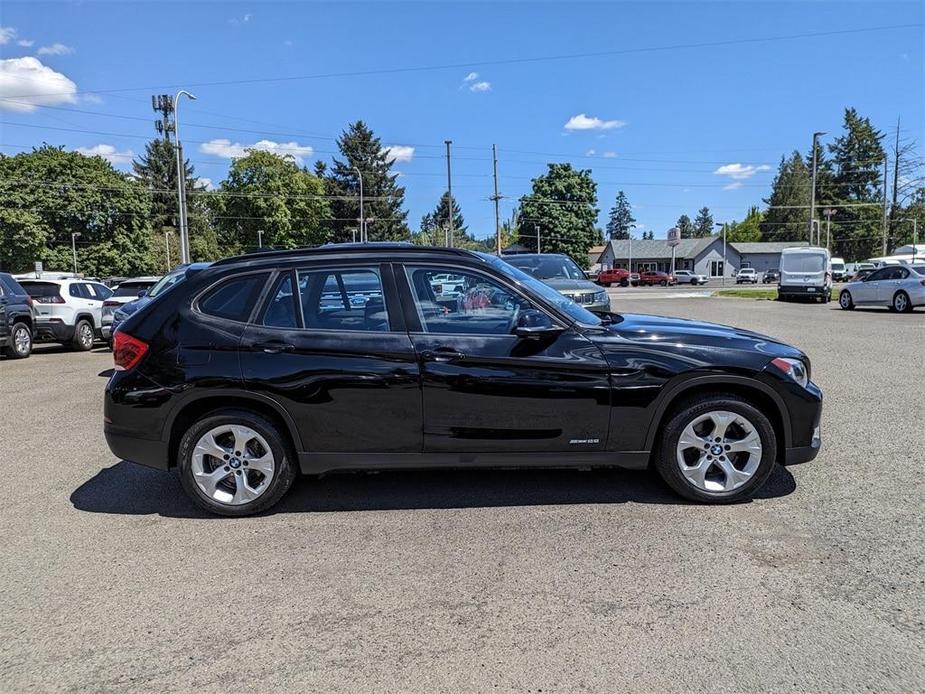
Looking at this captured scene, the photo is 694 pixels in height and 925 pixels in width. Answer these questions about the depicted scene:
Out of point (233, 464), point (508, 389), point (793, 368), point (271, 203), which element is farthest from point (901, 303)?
point (271, 203)

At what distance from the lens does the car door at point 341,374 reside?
13.3 ft

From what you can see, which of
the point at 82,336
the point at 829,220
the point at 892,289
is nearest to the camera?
the point at 82,336

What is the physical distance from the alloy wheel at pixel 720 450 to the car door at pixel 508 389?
Answer: 592mm

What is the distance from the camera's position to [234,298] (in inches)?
167

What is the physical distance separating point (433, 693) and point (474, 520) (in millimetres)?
1631

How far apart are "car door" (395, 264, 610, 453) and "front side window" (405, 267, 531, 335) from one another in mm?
19

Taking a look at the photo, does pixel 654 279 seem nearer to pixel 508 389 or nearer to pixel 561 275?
pixel 561 275

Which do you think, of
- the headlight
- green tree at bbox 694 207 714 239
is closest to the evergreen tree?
green tree at bbox 694 207 714 239

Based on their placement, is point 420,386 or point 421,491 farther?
point 421,491

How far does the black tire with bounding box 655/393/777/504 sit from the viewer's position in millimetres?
4148

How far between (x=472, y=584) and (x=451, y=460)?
101 cm

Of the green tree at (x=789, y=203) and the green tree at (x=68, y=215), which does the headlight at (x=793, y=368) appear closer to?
the green tree at (x=68, y=215)

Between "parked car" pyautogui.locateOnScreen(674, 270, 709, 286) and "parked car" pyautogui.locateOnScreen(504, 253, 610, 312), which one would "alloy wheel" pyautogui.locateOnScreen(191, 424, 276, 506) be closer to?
"parked car" pyautogui.locateOnScreen(504, 253, 610, 312)

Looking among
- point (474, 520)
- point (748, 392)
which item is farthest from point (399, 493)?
point (748, 392)
